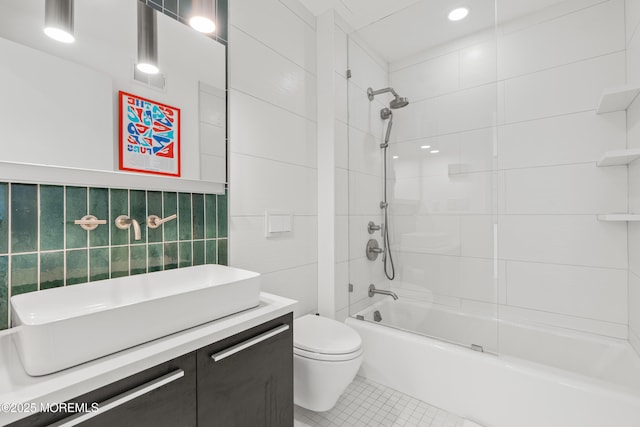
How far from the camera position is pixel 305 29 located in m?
2.04

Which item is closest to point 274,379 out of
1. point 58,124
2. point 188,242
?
point 188,242

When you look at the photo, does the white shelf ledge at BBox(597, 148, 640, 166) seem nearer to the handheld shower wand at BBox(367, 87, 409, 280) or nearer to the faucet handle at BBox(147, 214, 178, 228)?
the handheld shower wand at BBox(367, 87, 409, 280)

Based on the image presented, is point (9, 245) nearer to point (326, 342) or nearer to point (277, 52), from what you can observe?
point (326, 342)

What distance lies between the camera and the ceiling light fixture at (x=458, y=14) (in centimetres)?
176

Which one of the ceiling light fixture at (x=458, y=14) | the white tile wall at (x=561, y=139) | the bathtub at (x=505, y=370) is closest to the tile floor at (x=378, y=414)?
the bathtub at (x=505, y=370)

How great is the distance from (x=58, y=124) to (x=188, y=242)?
2.09 feet

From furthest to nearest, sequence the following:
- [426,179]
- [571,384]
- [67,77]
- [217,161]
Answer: [426,179] < [217,161] < [571,384] < [67,77]

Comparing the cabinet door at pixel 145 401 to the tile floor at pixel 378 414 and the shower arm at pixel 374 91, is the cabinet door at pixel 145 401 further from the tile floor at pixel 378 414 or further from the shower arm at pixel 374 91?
the shower arm at pixel 374 91

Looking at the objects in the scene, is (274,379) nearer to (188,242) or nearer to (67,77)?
(188,242)

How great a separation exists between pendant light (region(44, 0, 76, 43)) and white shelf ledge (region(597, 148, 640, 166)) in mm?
2428

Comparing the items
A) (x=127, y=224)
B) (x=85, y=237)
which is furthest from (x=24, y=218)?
(x=127, y=224)

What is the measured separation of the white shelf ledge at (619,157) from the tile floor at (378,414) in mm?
1580

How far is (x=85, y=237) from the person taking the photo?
1045 millimetres

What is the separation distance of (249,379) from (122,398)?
1.33 feet
